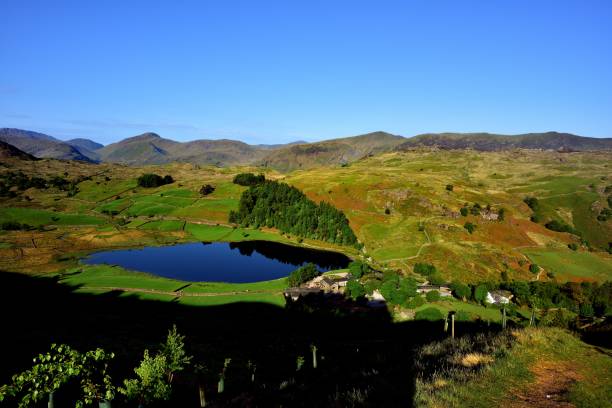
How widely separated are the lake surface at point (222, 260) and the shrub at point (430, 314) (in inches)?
1304

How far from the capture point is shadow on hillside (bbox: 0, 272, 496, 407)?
1797cm

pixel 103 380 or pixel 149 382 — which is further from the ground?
pixel 103 380

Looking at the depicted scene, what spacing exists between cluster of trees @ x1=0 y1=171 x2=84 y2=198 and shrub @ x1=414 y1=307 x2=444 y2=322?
167 metres

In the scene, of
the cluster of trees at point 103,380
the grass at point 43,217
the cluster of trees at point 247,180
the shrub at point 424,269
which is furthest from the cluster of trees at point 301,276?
the cluster of trees at point 247,180

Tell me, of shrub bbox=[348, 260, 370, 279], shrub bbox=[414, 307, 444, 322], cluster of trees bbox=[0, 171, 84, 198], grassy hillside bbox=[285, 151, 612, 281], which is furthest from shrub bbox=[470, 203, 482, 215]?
cluster of trees bbox=[0, 171, 84, 198]

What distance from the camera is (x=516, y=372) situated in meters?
16.3

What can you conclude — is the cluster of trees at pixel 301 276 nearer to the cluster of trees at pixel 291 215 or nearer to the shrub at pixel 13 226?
the cluster of trees at pixel 291 215

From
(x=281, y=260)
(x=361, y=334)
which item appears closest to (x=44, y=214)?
(x=281, y=260)

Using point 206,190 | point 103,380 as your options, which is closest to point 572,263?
point 103,380

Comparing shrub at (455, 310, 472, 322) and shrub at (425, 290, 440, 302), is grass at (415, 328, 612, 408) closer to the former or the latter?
shrub at (455, 310, 472, 322)

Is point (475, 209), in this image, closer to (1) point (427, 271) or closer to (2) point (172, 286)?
(1) point (427, 271)

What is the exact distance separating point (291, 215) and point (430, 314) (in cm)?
7676

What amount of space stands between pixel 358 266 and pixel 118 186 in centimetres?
14942

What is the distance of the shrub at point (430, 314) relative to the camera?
2370 inches
